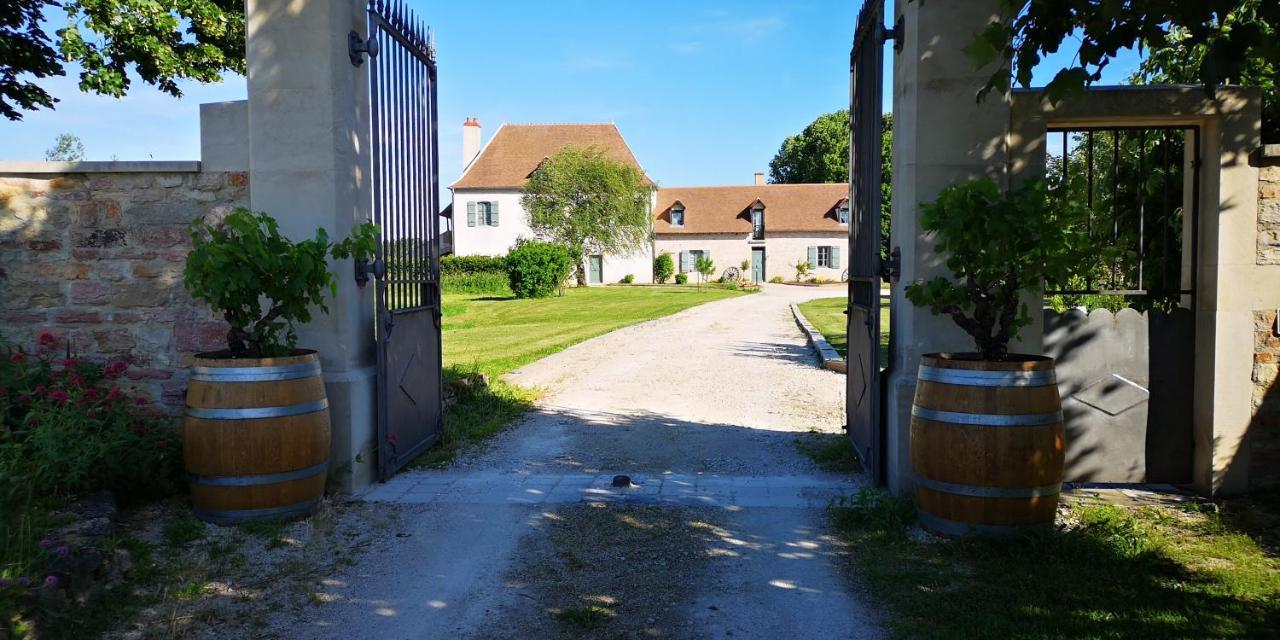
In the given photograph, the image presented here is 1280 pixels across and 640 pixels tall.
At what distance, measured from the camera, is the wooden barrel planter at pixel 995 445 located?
4000 millimetres

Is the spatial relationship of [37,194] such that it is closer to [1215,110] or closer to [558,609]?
[558,609]

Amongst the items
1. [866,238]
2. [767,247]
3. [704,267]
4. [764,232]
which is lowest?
[866,238]

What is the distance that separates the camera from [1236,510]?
477cm

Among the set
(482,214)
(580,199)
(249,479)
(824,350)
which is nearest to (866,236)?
(249,479)

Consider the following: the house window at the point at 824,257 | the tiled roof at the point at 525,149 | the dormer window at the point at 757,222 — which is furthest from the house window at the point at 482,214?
the house window at the point at 824,257

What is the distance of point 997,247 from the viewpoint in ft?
13.5

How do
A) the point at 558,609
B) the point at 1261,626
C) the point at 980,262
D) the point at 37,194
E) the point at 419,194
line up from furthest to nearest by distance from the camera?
the point at 419,194
the point at 37,194
the point at 980,262
the point at 558,609
the point at 1261,626

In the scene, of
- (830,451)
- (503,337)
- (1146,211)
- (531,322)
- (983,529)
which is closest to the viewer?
(983,529)

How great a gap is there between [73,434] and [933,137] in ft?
16.2

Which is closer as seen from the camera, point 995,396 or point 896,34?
point 995,396

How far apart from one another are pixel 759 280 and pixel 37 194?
46.3 metres

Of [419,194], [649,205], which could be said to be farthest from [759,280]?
[419,194]

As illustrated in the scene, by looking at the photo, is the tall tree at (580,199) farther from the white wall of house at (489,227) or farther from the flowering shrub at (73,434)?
the flowering shrub at (73,434)

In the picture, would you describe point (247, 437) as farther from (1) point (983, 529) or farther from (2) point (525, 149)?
(2) point (525, 149)
